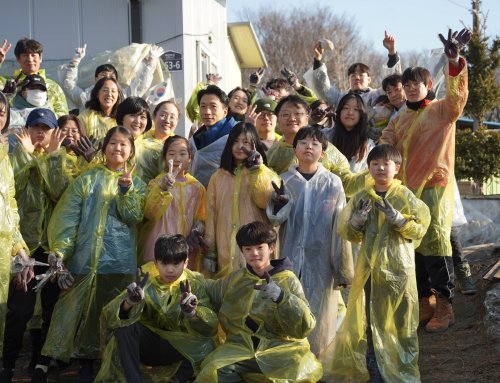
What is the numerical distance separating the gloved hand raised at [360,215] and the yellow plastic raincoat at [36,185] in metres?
1.94

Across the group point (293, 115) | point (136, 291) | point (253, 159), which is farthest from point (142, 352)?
point (293, 115)

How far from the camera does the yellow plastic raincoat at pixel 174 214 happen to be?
3.64m

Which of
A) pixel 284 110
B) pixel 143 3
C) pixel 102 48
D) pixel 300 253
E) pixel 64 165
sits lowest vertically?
pixel 300 253

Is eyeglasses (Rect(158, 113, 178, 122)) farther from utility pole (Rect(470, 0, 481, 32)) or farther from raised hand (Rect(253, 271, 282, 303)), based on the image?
utility pole (Rect(470, 0, 481, 32))

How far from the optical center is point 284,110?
4.15 meters

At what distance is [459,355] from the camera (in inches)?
149

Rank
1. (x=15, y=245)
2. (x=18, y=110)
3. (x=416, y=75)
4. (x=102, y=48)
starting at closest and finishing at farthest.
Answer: (x=15, y=245) < (x=416, y=75) < (x=18, y=110) < (x=102, y=48)

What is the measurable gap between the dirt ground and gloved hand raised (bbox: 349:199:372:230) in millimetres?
1130

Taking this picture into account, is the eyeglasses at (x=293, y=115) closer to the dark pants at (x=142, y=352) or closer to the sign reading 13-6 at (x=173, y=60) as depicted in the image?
the dark pants at (x=142, y=352)

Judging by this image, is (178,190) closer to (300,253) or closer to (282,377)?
(300,253)

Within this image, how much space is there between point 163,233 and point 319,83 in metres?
2.60

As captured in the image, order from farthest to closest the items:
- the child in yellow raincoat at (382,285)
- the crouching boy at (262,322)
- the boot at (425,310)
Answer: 1. the boot at (425,310)
2. the child in yellow raincoat at (382,285)
3. the crouching boy at (262,322)

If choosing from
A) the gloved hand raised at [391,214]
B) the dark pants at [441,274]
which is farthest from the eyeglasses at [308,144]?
the dark pants at [441,274]

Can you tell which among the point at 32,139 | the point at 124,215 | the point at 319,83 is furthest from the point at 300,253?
the point at 319,83
